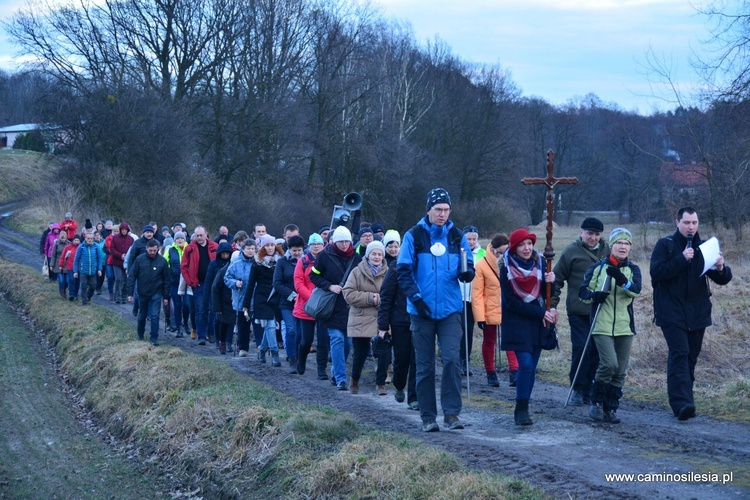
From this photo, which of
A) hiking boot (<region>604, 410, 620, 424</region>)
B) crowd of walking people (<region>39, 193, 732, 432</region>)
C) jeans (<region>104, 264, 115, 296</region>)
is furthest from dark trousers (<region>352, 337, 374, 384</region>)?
jeans (<region>104, 264, 115, 296</region>)

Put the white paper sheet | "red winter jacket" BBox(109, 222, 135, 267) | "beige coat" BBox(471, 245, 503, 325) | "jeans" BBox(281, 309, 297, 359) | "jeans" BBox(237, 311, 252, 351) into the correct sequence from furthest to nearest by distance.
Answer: "red winter jacket" BBox(109, 222, 135, 267)
"jeans" BBox(237, 311, 252, 351)
"jeans" BBox(281, 309, 297, 359)
"beige coat" BBox(471, 245, 503, 325)
the white paper sheet

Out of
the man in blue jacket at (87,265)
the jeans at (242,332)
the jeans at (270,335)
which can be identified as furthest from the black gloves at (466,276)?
the man in blue jacket at (87,265)

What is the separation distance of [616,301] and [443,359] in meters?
1.94

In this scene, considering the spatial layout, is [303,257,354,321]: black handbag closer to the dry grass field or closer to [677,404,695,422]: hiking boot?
the dry grass field

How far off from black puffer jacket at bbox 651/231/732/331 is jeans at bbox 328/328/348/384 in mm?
4120

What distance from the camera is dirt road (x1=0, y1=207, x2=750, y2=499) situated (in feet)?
20.1

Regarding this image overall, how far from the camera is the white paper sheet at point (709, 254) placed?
8.46m

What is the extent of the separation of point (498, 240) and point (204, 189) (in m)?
32.4

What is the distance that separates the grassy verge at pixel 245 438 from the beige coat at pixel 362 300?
1.30m

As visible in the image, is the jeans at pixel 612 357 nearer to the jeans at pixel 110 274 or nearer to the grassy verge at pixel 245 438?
the grassy verge at pixel 245 438

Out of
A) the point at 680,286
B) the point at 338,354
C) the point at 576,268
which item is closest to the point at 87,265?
the point at 338,354

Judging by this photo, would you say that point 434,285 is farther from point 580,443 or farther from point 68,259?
point 68,259

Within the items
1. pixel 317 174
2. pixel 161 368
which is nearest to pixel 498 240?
pixel 161 368

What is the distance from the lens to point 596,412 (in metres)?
8.66
